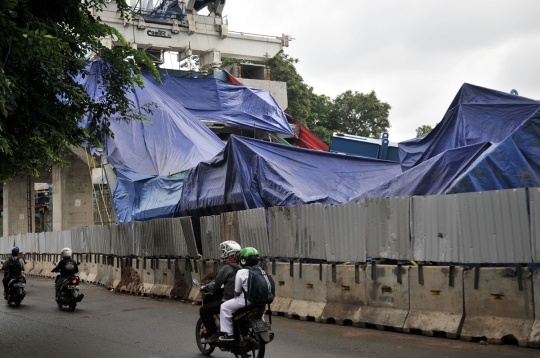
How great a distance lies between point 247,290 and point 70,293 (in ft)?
29.8

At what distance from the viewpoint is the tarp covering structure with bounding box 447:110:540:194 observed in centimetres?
1344

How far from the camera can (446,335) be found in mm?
10367

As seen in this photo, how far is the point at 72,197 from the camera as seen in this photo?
41219 millimetres

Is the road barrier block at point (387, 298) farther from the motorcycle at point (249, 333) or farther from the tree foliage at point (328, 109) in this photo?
the tree foliage at point (328, 109)

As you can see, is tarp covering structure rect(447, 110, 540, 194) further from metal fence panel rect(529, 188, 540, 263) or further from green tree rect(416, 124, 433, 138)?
green tree rect(416, 124, 433, 138)

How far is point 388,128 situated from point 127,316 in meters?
44.9

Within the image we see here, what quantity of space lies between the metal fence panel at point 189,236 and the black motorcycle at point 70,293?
10.1 feet

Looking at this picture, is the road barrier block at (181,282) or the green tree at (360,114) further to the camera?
the green tree at (360,114)

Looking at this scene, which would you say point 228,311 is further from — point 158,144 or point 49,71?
point 158,144

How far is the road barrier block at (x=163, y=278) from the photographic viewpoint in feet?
61.9

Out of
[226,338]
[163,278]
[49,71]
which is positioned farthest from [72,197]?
[226,338]

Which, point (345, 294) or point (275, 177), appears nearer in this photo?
point (345, 294)

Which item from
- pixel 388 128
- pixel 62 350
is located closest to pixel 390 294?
pixel 62 350

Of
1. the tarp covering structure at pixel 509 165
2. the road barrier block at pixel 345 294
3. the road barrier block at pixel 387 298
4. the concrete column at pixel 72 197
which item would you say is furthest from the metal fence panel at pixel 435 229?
the concrete column at pixel 72 197
